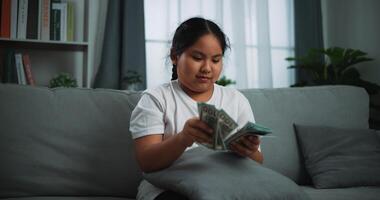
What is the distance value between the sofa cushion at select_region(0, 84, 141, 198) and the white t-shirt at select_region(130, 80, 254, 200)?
0.73 feet

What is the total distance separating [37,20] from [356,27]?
2.63 meters

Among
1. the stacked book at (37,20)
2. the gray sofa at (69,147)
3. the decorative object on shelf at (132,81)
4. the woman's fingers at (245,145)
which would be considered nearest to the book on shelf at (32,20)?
the stacked book at (37,20)

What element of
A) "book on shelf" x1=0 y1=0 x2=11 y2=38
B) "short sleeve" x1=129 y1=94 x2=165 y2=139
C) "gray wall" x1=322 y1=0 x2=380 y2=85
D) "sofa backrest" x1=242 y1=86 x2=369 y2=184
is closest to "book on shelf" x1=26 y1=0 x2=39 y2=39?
"book on shelf" x1=0 y1=0 x2=11 y2=38

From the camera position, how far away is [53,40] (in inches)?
105

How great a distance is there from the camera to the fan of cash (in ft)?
3.02

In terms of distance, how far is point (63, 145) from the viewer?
4.68ft

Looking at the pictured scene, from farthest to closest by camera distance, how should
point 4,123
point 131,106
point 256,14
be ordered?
point 256,14 < point 131,106 < point 4,123

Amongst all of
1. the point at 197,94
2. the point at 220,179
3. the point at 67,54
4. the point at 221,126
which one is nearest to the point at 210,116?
the point at 221,126

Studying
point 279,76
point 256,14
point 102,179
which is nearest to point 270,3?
point 256,14

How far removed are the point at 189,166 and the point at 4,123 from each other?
0.72 m

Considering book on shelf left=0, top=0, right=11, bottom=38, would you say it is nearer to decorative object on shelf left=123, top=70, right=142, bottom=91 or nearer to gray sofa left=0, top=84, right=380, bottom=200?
decorative object on shelf left=123, top=70, right=142, bottom=91

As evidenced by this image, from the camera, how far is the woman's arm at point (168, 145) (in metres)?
0.98

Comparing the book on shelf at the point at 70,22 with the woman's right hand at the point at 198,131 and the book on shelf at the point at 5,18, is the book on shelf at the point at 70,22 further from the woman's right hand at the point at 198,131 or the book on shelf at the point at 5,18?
the woman's right hand at the point at 198,131

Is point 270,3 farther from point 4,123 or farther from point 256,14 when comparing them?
point 4,123
